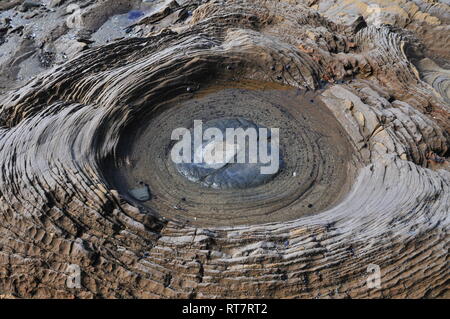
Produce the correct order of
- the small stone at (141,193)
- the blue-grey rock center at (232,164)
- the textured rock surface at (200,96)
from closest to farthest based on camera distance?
the textured rock surface at (200,96), the small stone at (141,193), the blue-grey rock center at (232,164)

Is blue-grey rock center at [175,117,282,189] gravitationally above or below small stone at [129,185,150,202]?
below

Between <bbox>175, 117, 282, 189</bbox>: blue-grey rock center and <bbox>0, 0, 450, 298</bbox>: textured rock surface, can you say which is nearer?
<bbox>0, 0, 450, 298</bbox>: textured rock surface

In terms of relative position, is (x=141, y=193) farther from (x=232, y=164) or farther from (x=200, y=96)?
(x=200, y=96)

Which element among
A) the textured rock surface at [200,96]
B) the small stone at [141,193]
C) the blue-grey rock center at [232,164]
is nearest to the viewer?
the textured rock surface at [200,96]

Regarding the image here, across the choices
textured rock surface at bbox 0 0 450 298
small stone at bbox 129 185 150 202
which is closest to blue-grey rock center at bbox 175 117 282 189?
small stone at bbox 129 185 150 202

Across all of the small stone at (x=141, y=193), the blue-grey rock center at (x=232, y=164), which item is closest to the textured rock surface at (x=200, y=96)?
the small stone at (x=141, y=193)

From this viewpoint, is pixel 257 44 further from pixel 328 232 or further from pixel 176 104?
pixel 328 232

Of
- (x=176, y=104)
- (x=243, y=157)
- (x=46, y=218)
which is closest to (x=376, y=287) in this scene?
(x=243, y=157)

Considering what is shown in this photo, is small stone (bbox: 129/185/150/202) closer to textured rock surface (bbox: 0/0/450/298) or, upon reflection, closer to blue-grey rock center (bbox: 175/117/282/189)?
textured rock surface (bbox: 0/0/450/298)

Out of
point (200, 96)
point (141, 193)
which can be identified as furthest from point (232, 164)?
point (200, 96)

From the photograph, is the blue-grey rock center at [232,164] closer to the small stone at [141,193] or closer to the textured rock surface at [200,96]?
the small stone at [141,193]
